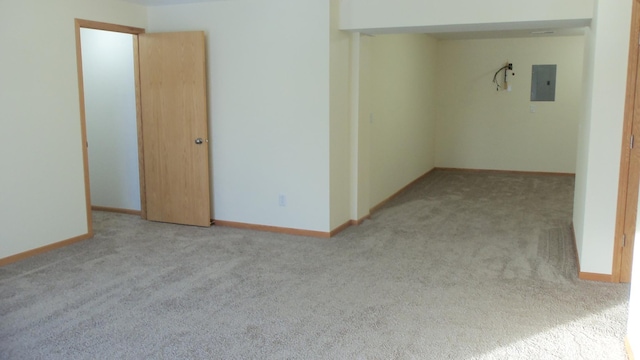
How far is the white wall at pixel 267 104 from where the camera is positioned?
4.86 metres

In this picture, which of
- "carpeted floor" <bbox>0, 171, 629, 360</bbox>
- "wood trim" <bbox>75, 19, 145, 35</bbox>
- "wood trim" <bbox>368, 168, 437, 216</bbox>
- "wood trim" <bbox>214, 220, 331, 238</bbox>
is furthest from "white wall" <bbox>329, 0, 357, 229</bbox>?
"wood trim" <bbox>75, 19, 145, 35</bbox>

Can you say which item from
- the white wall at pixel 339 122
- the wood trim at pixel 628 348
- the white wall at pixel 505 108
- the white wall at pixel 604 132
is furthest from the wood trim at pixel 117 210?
the white wall at pixel 505 108

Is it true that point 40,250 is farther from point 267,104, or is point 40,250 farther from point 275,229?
point 267,104

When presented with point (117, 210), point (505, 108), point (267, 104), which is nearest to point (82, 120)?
point (117, 210)

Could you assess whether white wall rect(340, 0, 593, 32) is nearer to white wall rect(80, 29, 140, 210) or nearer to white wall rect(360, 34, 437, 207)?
white wall rect(360, 34, 437, 207)

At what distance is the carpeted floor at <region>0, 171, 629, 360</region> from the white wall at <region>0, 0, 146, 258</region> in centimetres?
29

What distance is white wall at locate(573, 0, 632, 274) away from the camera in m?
3.51

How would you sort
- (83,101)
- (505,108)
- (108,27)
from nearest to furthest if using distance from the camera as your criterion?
(83,101) → (108,27) → (505,108)

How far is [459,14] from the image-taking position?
448cm

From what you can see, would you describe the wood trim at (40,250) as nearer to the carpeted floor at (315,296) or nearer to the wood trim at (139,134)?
the carpeted floor at (315,296)

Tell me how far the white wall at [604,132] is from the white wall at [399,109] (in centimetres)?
227

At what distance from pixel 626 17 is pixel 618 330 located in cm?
196

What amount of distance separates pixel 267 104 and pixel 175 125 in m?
1.01

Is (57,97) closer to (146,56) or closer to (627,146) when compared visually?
(146,56)
